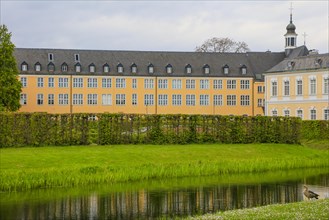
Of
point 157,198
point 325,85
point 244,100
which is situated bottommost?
point 157,198

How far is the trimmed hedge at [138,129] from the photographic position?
1460 inches

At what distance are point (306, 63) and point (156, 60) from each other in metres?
26.3

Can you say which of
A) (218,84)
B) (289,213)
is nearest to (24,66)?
(218,84)

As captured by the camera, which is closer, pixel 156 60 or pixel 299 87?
pixel 299 87

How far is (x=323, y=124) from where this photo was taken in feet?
168

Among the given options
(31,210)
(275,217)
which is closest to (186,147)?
(31,210)

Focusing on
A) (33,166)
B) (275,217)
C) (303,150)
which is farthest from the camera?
(303,150)

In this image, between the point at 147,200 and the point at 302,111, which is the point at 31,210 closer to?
the point at 147,200

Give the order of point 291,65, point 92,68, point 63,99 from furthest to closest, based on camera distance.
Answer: point 92,68
point 63,99
point 291,65

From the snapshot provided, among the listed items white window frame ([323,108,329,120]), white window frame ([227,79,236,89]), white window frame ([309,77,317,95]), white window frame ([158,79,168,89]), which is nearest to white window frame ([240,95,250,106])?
white window frame ([227,79,236,89])

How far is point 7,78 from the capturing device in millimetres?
58219

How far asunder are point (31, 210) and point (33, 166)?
7.86 m

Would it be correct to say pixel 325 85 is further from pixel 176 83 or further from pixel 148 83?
pixel 148 83

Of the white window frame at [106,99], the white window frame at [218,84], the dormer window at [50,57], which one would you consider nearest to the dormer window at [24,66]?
the dormer window at [50,57]
